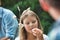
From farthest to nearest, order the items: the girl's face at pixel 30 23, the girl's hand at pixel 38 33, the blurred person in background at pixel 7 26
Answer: the blurred person in background at pixel 7 26, the girl's face at pixel 30 23, the girl's hand at pixel 38 33

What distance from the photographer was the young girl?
2.50m

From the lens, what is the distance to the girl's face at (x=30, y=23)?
8.44 feet

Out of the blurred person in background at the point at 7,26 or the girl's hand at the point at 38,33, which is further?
the blurred person in background at the point at 7,26

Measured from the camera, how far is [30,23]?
260 centimetres

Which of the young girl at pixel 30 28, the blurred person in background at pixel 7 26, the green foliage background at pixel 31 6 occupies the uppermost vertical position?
the green foliage background at pixel 31 6

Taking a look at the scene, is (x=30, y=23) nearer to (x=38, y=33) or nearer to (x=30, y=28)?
(x=30, y=28)

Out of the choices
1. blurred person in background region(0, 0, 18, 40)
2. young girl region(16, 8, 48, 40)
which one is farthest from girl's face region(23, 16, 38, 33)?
blurred person in background region(0, 0, 18, 40)

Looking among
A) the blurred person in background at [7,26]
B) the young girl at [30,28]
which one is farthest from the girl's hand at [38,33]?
the blurred person in background at [7,26]

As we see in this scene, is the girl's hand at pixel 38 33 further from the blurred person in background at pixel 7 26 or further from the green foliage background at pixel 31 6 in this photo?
the green foliage background at pixel 31 6

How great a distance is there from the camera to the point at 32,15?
2.65 meters

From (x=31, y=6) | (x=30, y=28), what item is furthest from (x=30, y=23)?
(x=31, y=6)

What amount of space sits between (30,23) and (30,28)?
0.17 feet

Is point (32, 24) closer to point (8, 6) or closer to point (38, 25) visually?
point (38, 25)

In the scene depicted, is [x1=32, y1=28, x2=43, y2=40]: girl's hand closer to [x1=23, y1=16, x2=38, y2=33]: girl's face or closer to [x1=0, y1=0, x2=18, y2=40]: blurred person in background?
[x1=23, y1=16, x2=38, y2=33]: girl's face
